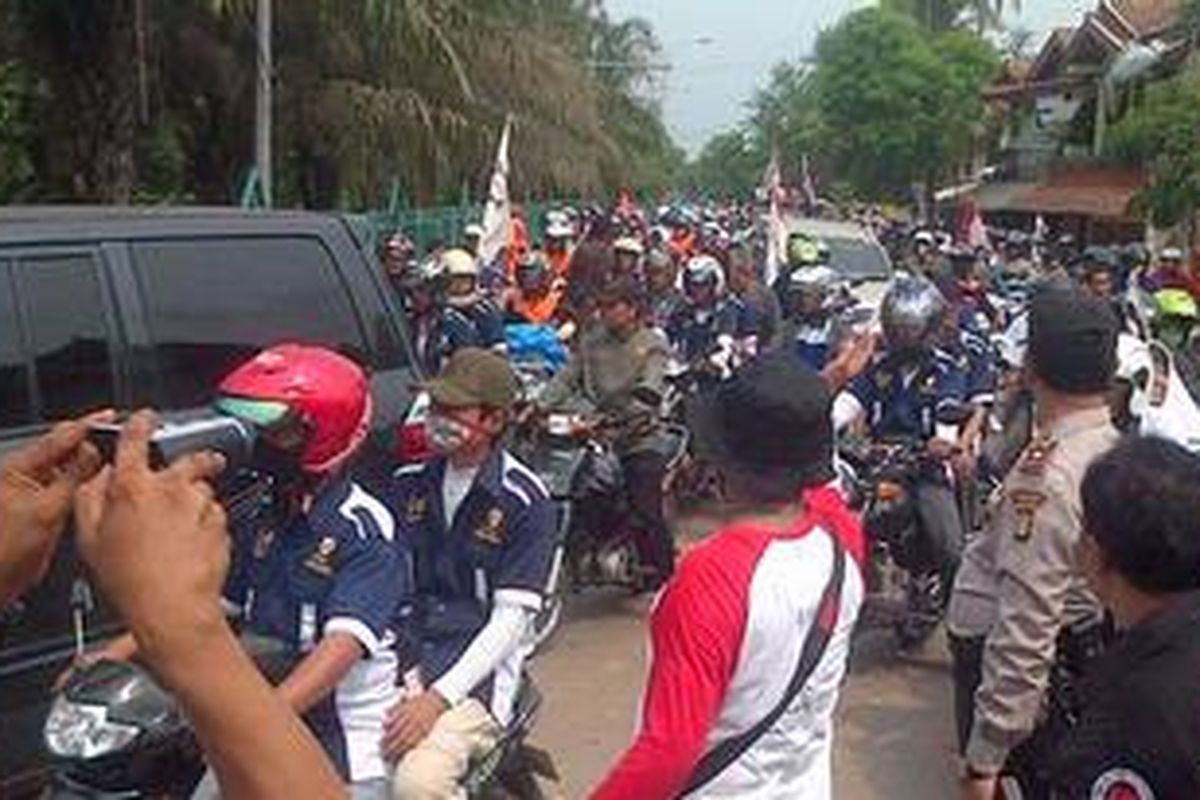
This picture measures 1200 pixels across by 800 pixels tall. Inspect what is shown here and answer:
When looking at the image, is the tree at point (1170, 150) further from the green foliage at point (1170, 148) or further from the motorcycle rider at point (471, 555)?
the motorcycle rider at point (471, 555)

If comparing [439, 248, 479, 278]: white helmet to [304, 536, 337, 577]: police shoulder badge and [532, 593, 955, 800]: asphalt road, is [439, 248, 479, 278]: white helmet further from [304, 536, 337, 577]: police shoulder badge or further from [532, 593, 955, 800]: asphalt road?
[304, 536, 337, 577]: police shoulder badge

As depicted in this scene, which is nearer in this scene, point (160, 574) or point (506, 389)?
point (160, 574)

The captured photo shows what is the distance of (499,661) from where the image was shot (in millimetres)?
3775

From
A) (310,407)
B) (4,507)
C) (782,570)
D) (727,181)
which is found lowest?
(727,181)

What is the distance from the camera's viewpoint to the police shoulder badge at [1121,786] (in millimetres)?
2139

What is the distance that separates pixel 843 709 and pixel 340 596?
375 cm

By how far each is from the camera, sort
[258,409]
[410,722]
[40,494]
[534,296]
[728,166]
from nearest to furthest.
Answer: [40,494] < [258,409] < [410,722] < [534,296] < [728,166]

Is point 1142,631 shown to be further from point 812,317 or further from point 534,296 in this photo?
point 534,296

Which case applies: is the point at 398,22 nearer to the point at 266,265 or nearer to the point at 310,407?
the point at 266,265

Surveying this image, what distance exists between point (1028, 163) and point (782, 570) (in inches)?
1926

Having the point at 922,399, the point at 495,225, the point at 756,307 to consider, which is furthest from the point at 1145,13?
the point at 922,399

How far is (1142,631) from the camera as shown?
2.30 metres

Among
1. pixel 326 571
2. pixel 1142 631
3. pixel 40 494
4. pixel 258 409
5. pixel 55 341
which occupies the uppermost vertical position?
pixel 40 494

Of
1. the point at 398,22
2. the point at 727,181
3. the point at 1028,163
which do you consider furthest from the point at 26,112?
the point at 727,181
